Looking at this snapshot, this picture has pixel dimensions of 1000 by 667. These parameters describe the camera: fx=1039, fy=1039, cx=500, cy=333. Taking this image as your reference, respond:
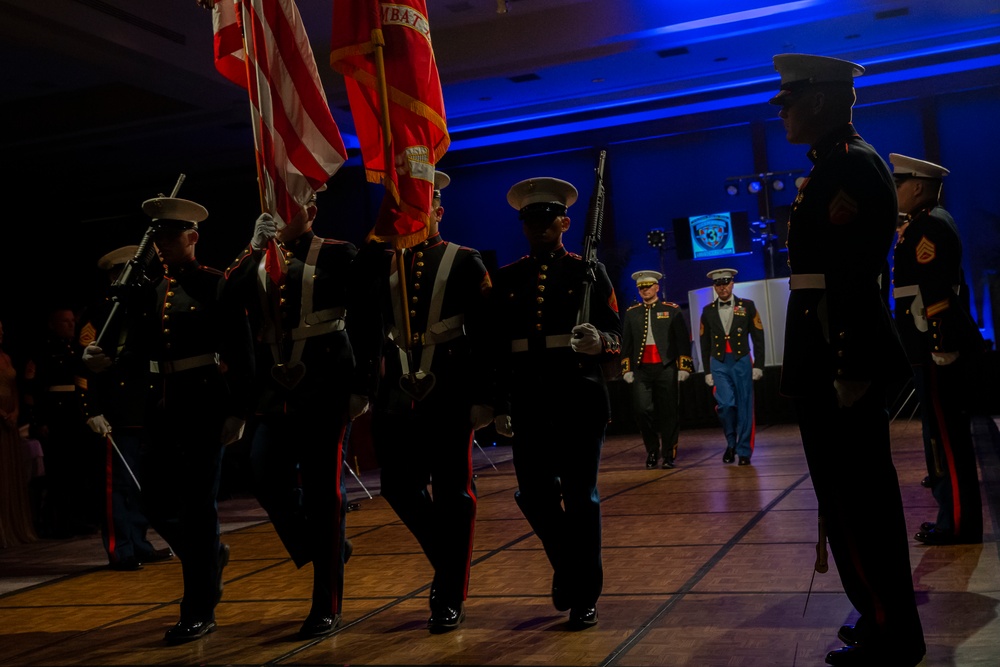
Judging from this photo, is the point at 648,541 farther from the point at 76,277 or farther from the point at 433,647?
the point at 76,277

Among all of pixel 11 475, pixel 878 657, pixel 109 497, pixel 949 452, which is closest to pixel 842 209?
pixel 878 657

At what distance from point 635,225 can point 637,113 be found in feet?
6.47

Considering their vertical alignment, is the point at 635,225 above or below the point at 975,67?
below

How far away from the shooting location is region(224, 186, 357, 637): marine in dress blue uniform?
4086 mm

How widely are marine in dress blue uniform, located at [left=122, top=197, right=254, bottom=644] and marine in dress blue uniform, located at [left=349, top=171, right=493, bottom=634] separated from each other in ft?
2.06

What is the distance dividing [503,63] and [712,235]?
4786 millimetres

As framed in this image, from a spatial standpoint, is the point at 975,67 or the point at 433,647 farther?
the point at 975,67

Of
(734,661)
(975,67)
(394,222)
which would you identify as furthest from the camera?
(975,67)

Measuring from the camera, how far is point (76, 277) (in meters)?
17.0

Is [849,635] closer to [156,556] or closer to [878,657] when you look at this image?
[878,657]

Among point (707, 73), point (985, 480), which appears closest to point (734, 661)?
point (985, 480)

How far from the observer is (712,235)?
16.5 m

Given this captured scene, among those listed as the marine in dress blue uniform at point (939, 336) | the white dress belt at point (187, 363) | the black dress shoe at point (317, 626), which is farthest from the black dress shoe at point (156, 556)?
the marine in dress blue uniform at point (939, 336)

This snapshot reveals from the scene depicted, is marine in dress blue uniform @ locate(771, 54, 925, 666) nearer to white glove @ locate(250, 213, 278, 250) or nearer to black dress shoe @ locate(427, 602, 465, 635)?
black dress shoe @ locate(427, 602, 465, 635)
